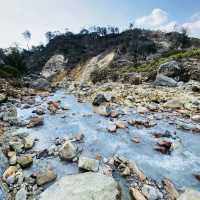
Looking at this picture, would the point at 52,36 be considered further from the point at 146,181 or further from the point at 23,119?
the point at 146,181

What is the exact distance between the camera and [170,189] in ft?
23.1

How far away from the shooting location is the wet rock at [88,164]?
27.2ft

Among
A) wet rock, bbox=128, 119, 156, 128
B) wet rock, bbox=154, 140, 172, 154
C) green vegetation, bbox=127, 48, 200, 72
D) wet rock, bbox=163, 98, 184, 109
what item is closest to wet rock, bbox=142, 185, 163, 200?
wet rock, bbox=154, 140, 172, 154

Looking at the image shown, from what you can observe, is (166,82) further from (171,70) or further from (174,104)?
(174,104)

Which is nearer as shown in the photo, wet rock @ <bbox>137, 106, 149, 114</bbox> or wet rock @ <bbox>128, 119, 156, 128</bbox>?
wet rock @ <bbox>128, 119, 156, 128</bbox>

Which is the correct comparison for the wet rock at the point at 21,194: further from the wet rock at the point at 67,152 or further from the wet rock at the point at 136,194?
the wet rock at the point at 136,194

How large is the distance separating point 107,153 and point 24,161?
3884 mm

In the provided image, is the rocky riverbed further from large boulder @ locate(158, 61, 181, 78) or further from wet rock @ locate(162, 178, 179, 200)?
large boulder @ locate(158, 61, 181, 78)

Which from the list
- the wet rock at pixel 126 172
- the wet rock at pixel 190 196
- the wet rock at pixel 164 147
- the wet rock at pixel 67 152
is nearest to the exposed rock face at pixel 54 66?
the wet rock at pixel 67 152

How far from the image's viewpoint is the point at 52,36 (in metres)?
118

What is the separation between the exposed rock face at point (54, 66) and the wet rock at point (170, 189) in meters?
66.9

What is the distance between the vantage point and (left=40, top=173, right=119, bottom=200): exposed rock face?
6.18 m

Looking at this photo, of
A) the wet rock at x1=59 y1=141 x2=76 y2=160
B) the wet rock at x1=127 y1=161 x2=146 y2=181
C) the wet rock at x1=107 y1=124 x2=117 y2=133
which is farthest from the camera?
the wet rock at x1=107 y1=124 x2=117 y2=133

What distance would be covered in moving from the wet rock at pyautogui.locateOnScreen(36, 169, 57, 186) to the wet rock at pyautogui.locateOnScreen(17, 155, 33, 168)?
1.12m
